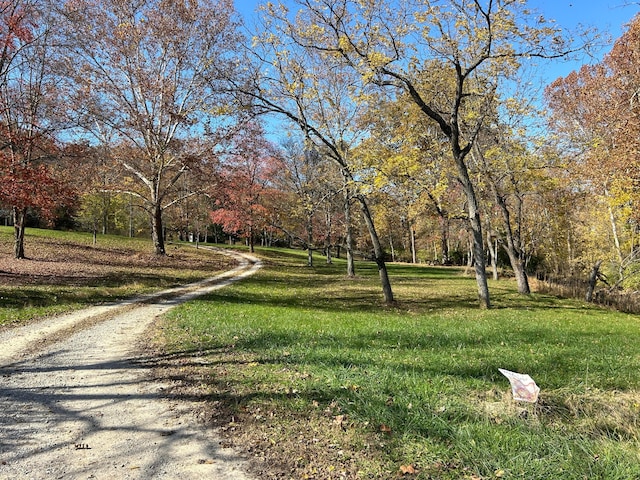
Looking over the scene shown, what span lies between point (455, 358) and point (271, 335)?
3424mm

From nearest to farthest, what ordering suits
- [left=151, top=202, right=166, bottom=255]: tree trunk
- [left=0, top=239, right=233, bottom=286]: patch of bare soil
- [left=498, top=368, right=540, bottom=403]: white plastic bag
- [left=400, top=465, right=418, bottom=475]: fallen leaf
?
[left=400, top=465, right=418, bottom=475]: fallen leaf
[left=498, top=368, right=540, bottom=403]: white plastic bag
[left=0, top=239, right=233, bottom=286]: patch of bare soil
[left=151, top=202, right=166, bottom=255]: tree trunk

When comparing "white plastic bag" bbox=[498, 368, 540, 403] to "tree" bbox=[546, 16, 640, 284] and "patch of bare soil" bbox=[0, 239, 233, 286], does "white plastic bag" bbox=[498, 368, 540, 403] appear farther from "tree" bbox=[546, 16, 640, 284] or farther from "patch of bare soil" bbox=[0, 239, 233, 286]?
"patch of bare soil" bbox=[0, 239, 233, 286]

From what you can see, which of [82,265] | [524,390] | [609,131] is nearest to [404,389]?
[524,390]

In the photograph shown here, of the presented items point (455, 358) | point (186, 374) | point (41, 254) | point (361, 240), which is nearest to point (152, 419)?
point (186, 374)

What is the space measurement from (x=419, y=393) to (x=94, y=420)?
3579 mm

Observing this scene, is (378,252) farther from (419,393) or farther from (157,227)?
(157,227)

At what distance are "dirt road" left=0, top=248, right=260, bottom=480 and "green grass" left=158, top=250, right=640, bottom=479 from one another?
54 cm

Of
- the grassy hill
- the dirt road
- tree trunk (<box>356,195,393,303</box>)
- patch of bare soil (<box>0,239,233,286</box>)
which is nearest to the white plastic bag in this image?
the grassy hill

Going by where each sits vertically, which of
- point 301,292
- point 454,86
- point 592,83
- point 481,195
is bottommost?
point 301,292

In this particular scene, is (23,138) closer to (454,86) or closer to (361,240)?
(454,86)

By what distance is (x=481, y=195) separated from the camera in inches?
865

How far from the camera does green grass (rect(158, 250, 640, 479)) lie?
11.5ft

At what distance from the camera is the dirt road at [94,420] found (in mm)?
3561

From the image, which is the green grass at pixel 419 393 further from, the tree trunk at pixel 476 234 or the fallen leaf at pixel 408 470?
the tree trunk at pixel 476 234
